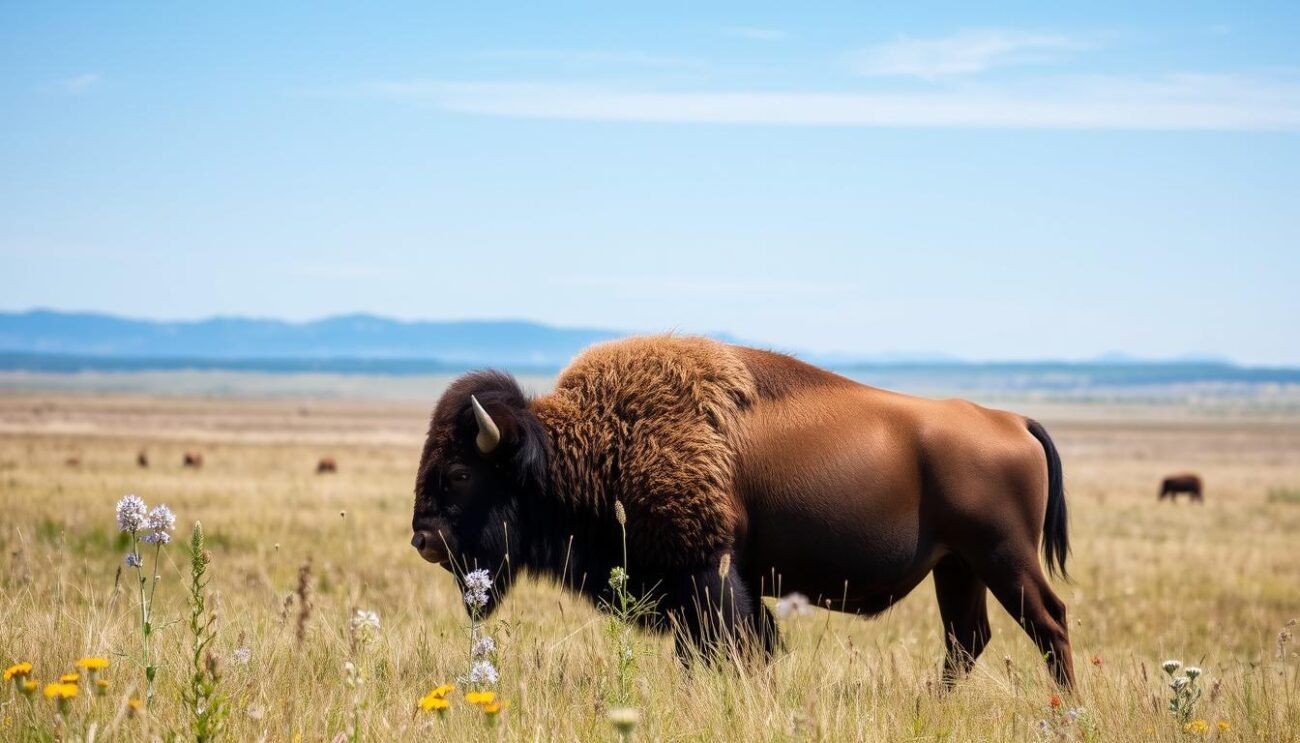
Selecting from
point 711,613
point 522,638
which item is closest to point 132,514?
point 522,638

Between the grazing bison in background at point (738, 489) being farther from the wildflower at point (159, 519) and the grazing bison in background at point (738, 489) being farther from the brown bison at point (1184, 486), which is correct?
the brown bison at point (1184, 486)

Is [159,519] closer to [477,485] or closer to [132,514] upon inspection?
[132,514]

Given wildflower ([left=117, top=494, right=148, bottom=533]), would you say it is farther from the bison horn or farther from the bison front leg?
the bison front leg

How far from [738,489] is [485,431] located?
1.44 meters

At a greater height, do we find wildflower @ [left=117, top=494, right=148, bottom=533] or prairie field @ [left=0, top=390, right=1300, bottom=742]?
wildflower @ [left=117, top=494, right=148, bottom=533]

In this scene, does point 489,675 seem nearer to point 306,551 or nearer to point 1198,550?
point 306,551

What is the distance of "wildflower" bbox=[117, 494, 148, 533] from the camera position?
455 centimetres

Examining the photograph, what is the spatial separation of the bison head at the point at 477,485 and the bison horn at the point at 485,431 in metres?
0.02

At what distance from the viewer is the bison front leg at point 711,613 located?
6.65 meters

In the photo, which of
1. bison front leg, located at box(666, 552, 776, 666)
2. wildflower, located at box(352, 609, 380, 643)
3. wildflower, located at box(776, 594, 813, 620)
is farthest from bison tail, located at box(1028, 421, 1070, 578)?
wildflower, located at box(352, 609, 380, 643)

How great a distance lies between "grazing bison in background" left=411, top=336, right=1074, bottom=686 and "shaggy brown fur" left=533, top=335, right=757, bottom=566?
0.01m

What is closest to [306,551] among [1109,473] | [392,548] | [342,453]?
[392,548]

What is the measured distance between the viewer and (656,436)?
23.7 ft

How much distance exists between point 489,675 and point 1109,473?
180ft
